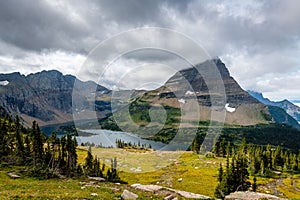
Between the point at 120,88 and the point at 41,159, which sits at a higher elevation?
the point at 120,88

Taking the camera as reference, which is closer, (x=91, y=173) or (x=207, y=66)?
(x=207, y=66)

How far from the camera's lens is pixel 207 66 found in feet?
76.9

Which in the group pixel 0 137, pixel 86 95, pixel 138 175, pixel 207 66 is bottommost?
pixel 138 175

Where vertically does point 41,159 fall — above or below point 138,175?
above

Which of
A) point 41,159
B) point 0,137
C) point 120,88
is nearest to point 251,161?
point 41,159

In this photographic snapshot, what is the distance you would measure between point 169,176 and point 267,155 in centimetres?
6108

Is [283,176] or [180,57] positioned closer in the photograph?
[180,57]

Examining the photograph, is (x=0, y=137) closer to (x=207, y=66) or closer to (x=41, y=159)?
(x=41, y=159)

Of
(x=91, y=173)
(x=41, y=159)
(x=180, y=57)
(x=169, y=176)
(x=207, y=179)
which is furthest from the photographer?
(x=169, y=176)

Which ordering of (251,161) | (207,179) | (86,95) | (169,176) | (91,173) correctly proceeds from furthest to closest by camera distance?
(251,161), (169,176), (207,179), (91,173), (86,95)

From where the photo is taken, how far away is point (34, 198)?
822 inches

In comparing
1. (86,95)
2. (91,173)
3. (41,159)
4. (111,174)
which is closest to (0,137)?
(41,159)

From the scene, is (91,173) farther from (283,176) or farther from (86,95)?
(283,176)

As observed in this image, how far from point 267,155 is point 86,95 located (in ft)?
410
